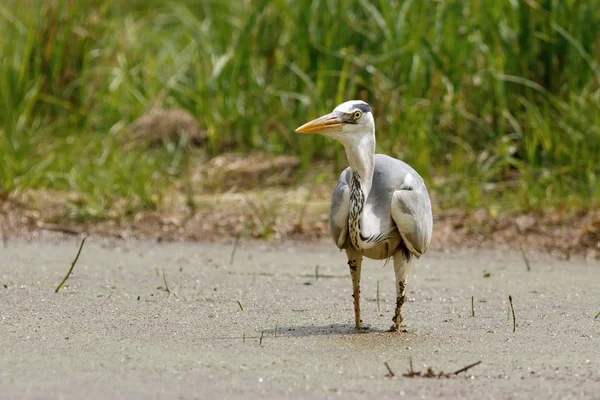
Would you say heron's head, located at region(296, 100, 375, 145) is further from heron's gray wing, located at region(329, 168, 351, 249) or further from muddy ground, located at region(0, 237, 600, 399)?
muddy ground, located at region(0, 237, 600, 399)

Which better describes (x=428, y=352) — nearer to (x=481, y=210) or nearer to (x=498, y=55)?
(x=481, y=210)

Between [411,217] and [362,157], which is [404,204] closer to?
[411,217]

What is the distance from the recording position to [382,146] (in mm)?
6449

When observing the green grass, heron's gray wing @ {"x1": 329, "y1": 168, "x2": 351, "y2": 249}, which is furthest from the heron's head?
the green grass

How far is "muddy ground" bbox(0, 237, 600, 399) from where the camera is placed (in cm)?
300

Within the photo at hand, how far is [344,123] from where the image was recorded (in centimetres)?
354

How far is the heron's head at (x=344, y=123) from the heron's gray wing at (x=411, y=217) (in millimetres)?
251

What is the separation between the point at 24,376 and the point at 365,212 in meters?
1.18

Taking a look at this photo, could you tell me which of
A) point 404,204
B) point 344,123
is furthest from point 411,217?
point 344,123

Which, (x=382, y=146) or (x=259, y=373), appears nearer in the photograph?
(x=259, y=373)

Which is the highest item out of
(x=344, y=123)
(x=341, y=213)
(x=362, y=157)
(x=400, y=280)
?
(x=344, y=123)

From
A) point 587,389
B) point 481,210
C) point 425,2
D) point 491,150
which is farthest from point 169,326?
point 425,2

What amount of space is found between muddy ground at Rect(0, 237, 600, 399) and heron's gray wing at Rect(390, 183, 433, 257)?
305 mm

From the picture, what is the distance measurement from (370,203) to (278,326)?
0.54 meters
